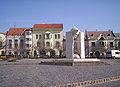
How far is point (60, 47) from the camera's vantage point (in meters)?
71.4

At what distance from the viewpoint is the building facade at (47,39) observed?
235ft

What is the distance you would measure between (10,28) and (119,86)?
68.3 meters

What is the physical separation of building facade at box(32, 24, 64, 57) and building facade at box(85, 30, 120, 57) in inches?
341

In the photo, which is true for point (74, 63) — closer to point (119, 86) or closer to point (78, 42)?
point (78, 42)

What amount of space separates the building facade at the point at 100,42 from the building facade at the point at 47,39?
341 inches

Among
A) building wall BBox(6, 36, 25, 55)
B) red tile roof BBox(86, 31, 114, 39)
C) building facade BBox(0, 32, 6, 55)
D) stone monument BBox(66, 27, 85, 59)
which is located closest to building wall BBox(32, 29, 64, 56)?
building wall BBox(6, 36, 25, 55)

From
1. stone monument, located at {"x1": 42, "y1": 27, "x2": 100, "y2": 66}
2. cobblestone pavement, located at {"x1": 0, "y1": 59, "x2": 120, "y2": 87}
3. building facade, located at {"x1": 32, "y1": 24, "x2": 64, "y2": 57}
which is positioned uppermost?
building facade, located at {"x1": 32, "y1": 24, "x2": 64, "y2": 57}

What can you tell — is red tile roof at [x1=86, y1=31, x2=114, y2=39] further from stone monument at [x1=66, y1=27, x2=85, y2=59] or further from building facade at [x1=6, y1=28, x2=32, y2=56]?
stone monument at [x1=66, y1=27, x2=85, y2=59]

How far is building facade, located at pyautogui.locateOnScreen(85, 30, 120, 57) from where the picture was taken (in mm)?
71125

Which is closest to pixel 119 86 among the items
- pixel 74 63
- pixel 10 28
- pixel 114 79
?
pixel 114 79

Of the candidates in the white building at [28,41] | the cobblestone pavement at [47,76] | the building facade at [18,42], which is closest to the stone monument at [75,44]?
the cobblestone pavement at [47,76]

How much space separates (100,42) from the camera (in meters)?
72.5

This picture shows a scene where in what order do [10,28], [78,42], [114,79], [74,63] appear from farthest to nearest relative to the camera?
[10,28]
[78,42]
[74,63]
[114,79]

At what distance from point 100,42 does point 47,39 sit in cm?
1664
